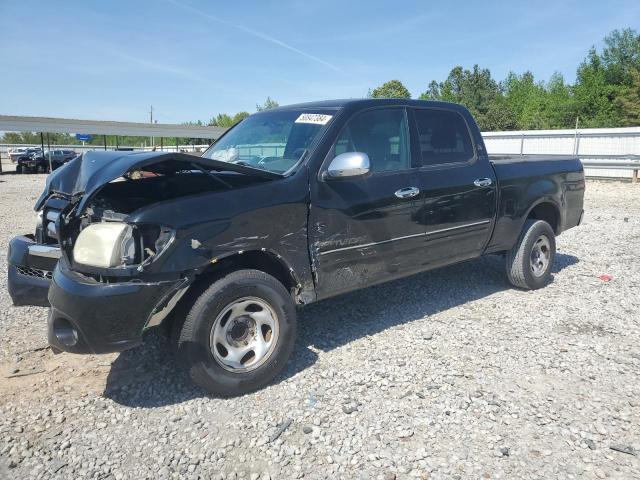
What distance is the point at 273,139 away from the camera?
13.4ft

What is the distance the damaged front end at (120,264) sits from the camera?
279 cm

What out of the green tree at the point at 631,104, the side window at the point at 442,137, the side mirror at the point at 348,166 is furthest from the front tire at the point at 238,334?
the green tree at the point at 631,104

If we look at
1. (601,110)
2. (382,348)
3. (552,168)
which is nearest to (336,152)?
(382,348)

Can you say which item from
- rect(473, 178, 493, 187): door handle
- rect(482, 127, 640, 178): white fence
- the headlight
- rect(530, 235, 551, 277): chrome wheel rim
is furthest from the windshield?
rect(482, 127, 640, 178): white fence

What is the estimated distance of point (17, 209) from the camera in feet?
43.9

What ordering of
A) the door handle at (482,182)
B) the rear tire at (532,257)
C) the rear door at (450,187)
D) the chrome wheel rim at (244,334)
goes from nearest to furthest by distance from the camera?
the chrome wheel rim at (244,334), the rear door at (450,187), the door handle at (482,182), the rear tire at (532,257)

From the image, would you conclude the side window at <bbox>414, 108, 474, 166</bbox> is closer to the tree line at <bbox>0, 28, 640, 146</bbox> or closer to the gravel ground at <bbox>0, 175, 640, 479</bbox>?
the gravel ground at <bbox>0, 175, 640, 479</bbox>

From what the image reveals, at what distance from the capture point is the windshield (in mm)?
3789

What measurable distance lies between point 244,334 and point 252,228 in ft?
2.45

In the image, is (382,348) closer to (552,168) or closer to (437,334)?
(437,334)

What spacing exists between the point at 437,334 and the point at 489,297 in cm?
135

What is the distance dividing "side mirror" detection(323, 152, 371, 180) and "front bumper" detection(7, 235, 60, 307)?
2.09 metres

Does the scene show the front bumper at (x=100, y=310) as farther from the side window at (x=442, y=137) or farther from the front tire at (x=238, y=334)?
the side window at (x=442, y=137)

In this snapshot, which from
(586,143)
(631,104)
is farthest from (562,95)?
(586,143)
